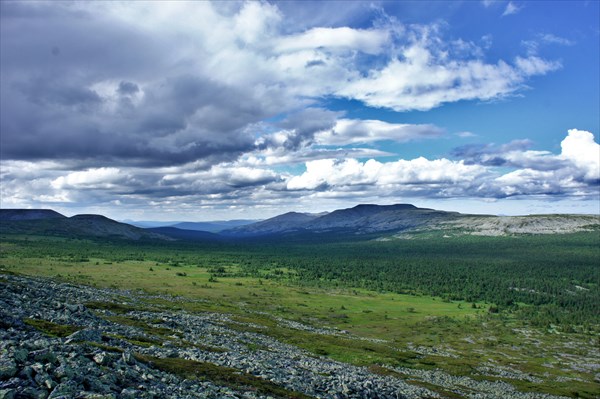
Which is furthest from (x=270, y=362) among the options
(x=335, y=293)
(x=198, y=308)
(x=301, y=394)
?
(x=335, y=293)

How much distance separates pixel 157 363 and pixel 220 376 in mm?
5710

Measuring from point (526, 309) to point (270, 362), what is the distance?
175674 mm

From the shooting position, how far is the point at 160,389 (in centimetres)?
2745

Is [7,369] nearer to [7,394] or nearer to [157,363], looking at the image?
[7,394]

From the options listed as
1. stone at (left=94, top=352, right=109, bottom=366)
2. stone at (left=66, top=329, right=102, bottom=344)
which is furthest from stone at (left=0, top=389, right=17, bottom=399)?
stone at (left=66, top=329, right=102, bottom=344)

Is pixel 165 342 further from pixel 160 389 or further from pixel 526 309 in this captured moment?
pixel 526 309

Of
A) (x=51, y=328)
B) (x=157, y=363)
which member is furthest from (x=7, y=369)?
(x=51, y=328)

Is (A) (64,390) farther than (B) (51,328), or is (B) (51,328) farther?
(B) (51,328)

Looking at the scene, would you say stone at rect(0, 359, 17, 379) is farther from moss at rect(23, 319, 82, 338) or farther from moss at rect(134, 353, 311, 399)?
moss at rect(23, 319, 82, 338)

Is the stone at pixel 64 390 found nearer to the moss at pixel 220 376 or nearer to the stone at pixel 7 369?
the stone at pixel 7 369

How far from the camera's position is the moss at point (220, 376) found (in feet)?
115

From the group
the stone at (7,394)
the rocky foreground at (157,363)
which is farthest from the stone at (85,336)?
the stone at (7,394)

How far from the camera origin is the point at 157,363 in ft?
116

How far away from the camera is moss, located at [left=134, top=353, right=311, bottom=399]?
3497 cm
